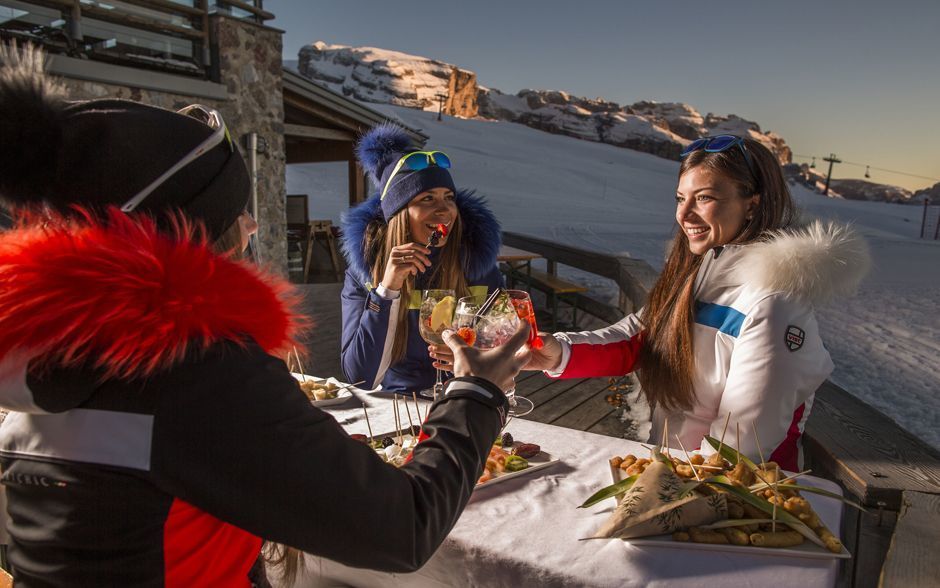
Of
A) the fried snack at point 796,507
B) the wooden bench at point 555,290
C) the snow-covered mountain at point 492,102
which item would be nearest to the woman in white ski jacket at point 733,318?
the fried snack at point 796,507

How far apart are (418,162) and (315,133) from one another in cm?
744

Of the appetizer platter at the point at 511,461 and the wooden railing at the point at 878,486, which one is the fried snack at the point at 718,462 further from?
the appetizer platter at the point at 511,461

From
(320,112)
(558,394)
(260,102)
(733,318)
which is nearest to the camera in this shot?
(733,318)

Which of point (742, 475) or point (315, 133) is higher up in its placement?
point (315, 133)

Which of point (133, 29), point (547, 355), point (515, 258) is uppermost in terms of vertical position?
point (133, 29)

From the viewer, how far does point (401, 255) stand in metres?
2.50

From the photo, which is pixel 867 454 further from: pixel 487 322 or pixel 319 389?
pixel 319 389

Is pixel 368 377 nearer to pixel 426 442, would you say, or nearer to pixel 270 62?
pixel 426 442

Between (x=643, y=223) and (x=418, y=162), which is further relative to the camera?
(x=643, y=223)

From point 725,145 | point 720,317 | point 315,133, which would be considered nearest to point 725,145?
point 725,145

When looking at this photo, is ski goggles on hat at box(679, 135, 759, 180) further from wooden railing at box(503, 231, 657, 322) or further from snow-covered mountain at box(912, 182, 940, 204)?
snow-covered mountain at box(912, 182, 940, 204)

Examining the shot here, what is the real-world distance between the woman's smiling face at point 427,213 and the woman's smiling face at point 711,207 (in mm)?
1163

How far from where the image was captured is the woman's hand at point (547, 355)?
2.14 m

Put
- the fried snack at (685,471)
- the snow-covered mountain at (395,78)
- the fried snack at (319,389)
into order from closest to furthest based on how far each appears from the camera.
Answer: the fried snack at (685,471) → the fried snack at (319,389) → the snow-covered mountain at (395,78)
